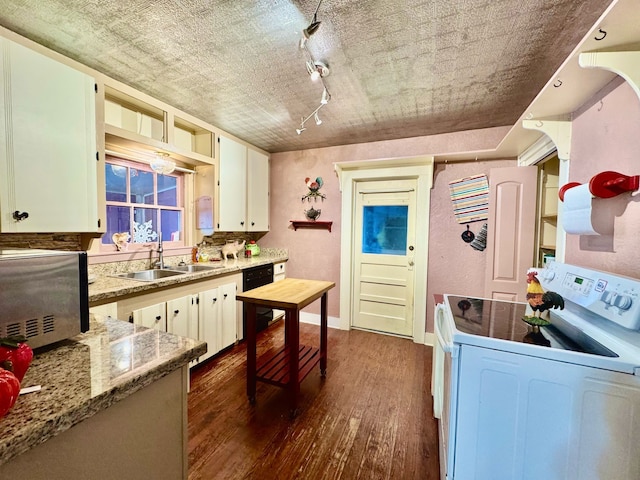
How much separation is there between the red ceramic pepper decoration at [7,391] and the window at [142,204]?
2169 millimetres

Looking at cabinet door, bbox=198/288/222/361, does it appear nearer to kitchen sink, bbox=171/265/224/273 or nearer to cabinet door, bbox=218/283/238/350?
cabinet door, bbox=218/283/238/350

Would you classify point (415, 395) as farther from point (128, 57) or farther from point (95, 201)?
point (128, 57)

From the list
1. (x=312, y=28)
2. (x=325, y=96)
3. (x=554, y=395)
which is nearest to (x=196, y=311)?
(x=325, y=96)

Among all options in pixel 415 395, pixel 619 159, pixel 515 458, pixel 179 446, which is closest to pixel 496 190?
pixel 619 159

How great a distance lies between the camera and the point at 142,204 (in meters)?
2.69

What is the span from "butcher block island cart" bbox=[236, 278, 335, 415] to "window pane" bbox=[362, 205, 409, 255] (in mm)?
1296

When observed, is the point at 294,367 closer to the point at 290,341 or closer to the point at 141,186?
the point at 290,341

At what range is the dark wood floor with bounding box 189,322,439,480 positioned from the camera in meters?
1.49

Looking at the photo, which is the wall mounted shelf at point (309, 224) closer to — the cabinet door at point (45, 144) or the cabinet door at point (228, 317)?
the cabinet door at point (228, 317)

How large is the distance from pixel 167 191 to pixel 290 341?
2.15 meters

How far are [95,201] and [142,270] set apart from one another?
0.91 meters

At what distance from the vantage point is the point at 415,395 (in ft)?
7.01

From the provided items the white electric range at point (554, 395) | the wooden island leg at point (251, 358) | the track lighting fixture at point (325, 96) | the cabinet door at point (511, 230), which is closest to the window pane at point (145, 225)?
the wooden island leg at point (251, 358)

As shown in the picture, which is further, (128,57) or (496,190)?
(496,190)
